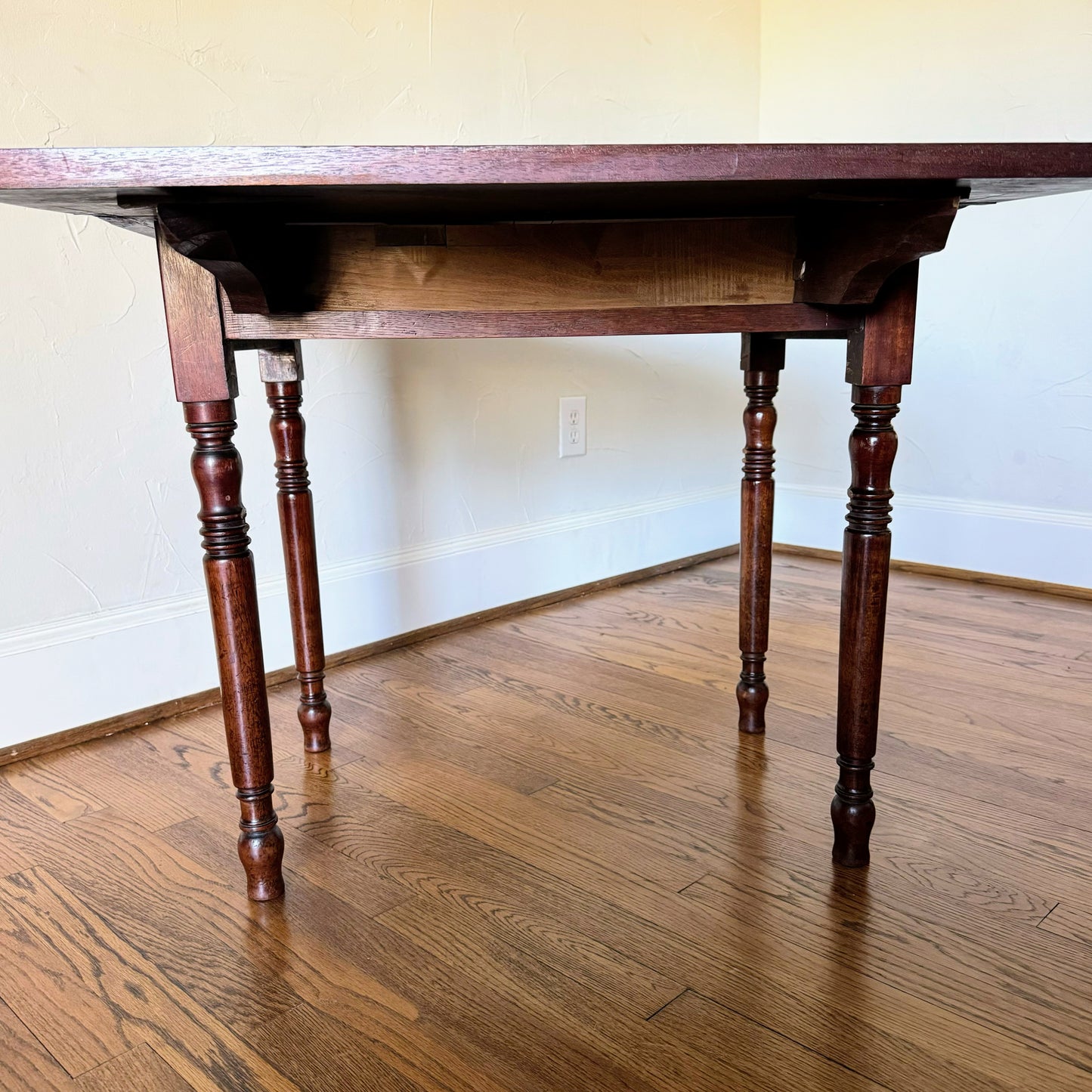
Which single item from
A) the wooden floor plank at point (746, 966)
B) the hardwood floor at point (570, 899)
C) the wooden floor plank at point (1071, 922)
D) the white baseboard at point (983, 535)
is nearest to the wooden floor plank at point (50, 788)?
the hardwood floor at point (570, 899)

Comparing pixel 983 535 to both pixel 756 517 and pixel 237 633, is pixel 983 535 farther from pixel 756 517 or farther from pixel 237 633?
pixel 237 633

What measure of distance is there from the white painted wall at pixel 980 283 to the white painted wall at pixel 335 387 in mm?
222

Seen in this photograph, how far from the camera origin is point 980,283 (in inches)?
80.7

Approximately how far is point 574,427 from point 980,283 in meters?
0.92

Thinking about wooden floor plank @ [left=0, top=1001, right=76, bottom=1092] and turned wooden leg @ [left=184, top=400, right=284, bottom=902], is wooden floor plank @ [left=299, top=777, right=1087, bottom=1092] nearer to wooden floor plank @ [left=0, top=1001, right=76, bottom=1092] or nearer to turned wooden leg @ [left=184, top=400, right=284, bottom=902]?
turned wooden leg @ [left=184, top=400, right=284, bottom=902]

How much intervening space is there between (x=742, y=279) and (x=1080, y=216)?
4.47 feet

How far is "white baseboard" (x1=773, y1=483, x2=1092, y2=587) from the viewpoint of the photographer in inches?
78.1

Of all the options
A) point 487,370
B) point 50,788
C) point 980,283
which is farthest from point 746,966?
point 980,283

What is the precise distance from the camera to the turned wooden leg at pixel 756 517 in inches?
48.8

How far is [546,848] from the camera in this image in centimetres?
→ 104

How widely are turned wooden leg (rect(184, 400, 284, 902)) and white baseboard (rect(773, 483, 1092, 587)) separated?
1508 millimetres

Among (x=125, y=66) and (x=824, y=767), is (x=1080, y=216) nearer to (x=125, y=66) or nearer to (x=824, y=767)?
(x=824, y=767)

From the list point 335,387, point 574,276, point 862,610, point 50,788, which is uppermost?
point 574,276

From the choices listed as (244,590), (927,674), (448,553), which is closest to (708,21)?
(448,553)
